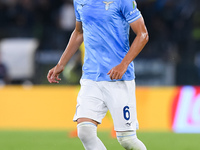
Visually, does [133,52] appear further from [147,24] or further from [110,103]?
[147,24]

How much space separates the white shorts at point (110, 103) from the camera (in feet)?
18.1

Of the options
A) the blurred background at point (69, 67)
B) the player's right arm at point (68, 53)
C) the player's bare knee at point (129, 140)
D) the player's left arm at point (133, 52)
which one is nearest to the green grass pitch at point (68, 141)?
the blurred background at point (69, 67)

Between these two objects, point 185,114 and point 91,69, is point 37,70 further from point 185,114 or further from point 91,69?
point 91,69

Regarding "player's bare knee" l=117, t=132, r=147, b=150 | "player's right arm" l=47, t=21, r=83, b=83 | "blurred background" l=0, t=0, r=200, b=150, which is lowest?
"blurred background" l=0, t=0, r=200, b=150

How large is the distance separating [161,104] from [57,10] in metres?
4.54

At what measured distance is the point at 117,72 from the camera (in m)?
5.23

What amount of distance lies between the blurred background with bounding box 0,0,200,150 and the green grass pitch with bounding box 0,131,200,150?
562 mm

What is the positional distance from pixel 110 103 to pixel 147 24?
905 centimetres

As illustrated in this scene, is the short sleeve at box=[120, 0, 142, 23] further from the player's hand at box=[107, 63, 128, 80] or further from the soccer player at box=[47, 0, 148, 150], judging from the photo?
the player's hand at box=[107, 63, 128, 80]

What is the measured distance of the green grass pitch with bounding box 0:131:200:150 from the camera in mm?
8555

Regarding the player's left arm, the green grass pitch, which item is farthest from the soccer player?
the green grass pitch

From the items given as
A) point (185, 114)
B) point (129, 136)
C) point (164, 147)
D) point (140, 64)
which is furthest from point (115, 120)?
point (140, 64)

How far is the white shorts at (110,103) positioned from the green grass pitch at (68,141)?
9.40ft

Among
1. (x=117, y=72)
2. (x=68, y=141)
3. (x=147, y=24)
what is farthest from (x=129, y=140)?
(x=147, y=24)
